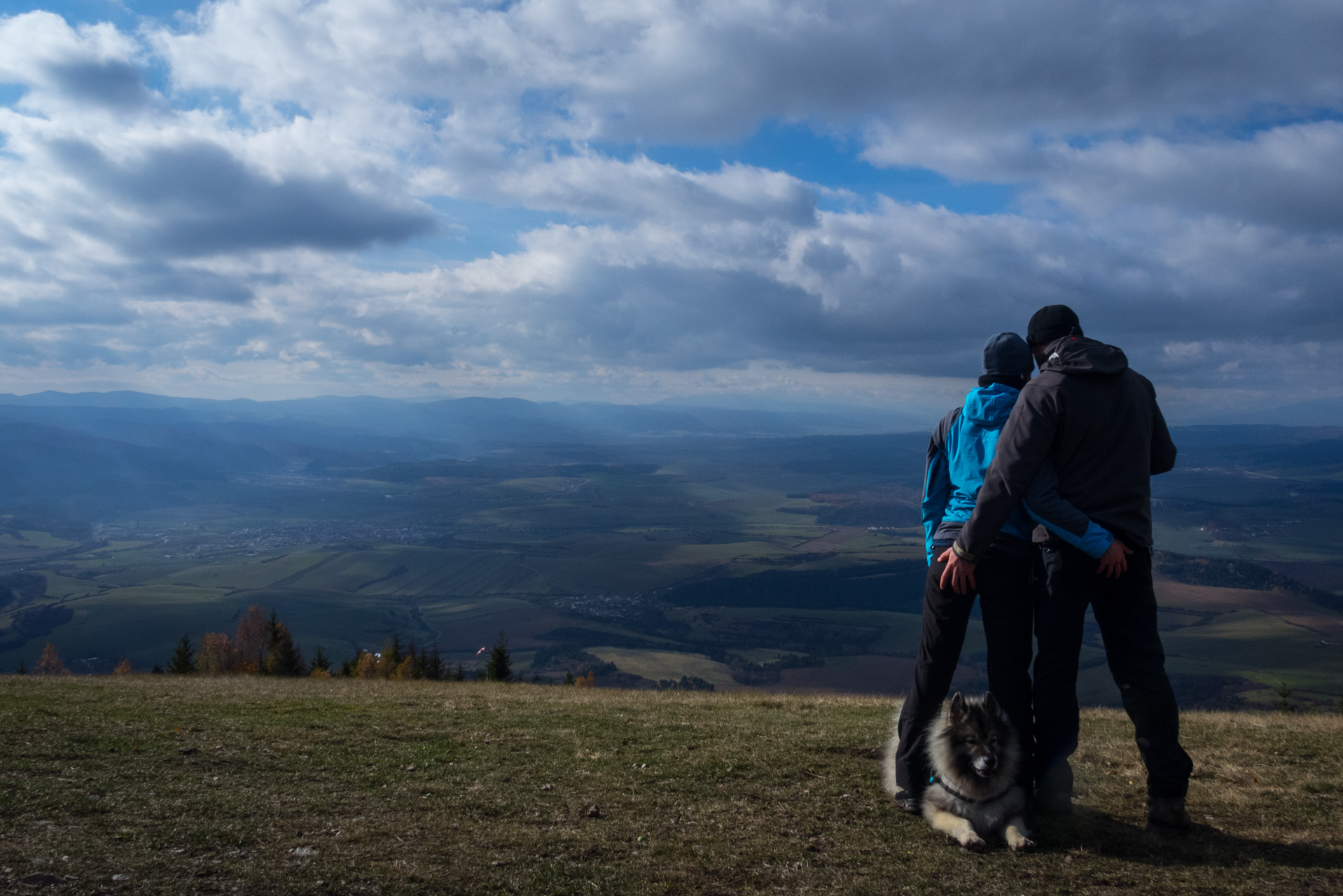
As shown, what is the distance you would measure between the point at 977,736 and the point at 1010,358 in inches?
91.6

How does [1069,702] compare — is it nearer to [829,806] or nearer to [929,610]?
[929,610]

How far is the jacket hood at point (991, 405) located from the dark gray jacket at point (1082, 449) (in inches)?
8.9

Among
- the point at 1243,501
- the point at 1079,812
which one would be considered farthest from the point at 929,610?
the point at 1243,501

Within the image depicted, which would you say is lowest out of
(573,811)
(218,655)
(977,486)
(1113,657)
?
(218,655)

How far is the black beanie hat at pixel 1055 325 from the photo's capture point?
4.73 metres

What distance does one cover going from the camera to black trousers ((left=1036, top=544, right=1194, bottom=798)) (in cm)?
430

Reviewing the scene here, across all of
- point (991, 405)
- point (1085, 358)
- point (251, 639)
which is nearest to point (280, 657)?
point (251, 639)

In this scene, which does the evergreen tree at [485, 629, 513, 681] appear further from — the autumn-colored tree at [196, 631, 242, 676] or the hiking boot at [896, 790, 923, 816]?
the hiking boot at [896, 790, 923, 816]

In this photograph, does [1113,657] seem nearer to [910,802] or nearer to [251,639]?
[910,802]

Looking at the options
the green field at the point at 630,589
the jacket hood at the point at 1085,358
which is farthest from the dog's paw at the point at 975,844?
the green field at the point at 630,589

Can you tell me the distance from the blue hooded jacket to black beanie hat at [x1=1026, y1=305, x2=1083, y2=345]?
0.40m

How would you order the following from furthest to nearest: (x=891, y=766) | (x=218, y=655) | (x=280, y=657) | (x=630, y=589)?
(x=630, y=589) → (x=218, y=655) → (x=280, y=657) → (x=891, y=766)

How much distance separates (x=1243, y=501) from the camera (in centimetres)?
15975

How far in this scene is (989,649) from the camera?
15.0ft
